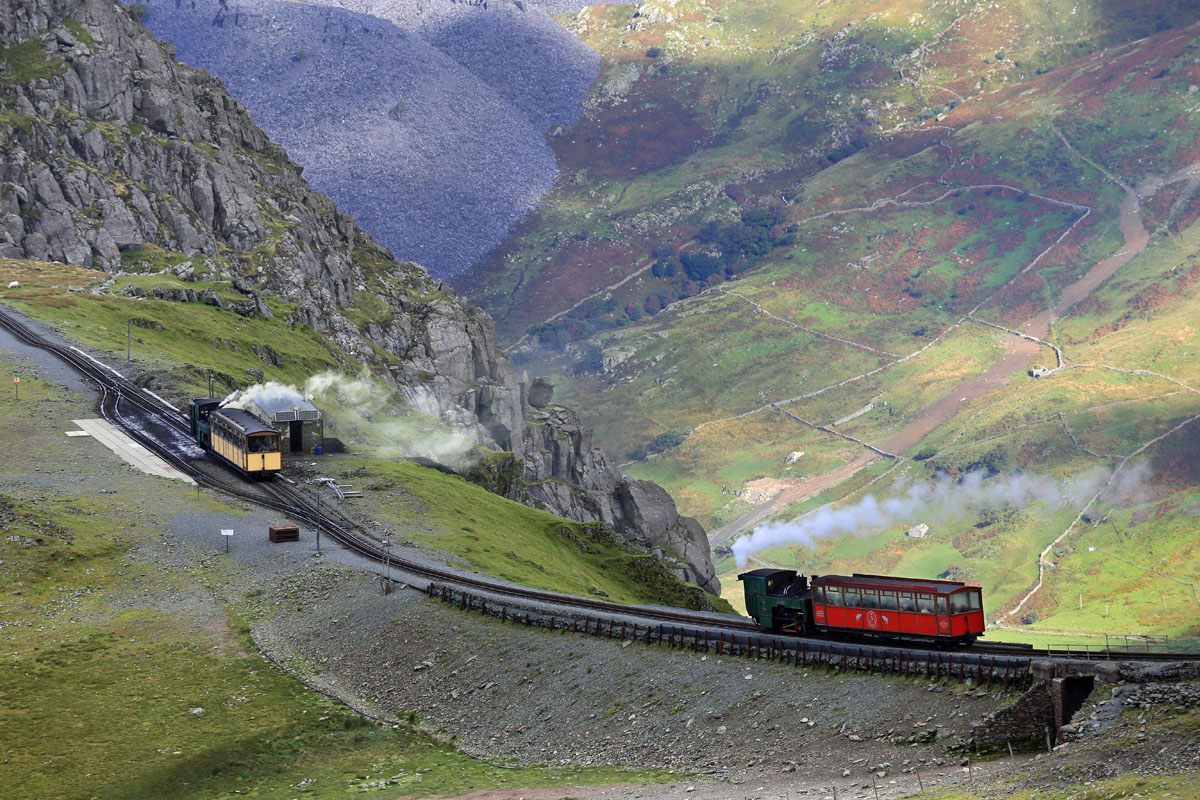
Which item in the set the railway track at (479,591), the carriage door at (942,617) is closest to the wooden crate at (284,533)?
the railway track at (479,591)

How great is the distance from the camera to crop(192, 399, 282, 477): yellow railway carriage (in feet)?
441

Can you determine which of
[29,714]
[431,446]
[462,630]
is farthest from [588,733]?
[431,446]

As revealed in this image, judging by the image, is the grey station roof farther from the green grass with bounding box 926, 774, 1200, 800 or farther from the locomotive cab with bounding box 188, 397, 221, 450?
the green grass with bounding box 926, 774, 1200, 800

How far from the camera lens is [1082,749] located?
54.1 metres

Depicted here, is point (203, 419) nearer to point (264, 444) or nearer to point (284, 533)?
point (264, 444)

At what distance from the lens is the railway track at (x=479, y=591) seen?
229ft

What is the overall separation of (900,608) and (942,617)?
96.9 inches

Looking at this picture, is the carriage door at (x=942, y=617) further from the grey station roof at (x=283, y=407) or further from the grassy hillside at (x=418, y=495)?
the grey station roof at (x=283, y=407)

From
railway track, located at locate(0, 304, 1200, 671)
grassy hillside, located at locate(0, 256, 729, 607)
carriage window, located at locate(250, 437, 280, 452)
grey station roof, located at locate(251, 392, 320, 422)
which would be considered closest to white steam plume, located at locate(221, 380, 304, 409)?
grey station roof, located at locate(251, 392, 320, 422)

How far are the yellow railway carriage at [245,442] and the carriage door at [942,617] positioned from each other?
81.9m

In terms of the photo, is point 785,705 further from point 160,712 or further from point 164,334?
point 164,334

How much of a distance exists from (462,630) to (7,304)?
443 feet

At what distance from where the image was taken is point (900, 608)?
2918 inches

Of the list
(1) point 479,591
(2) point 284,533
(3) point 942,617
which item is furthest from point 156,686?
(3) point 942,617
